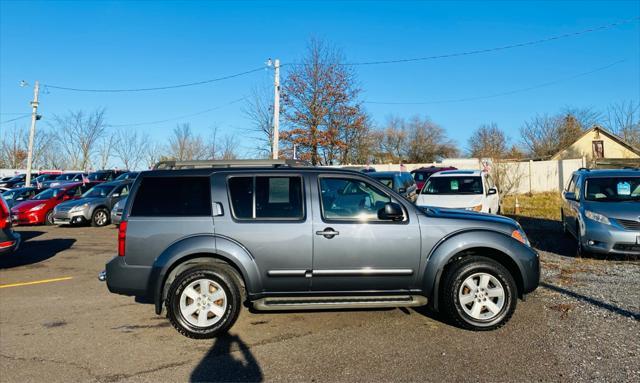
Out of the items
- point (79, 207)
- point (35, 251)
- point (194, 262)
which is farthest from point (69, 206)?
point (194, 262)

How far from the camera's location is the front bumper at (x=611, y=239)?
734 centimetres

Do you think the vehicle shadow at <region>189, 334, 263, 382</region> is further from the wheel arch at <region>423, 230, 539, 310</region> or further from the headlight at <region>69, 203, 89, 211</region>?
the headlight at <region>69, 203, 89, 211</region>

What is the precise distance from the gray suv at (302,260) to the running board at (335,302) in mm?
11

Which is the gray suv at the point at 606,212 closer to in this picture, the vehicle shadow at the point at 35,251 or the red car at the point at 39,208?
the vehicle shadow at the point at 35,251

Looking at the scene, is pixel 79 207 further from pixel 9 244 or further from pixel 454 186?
pixel 454 186

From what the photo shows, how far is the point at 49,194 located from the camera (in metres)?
16.9

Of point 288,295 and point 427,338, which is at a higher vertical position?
point 288,295

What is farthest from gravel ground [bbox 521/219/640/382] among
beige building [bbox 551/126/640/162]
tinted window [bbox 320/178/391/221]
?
beige building [bbox 551/126/640/162]

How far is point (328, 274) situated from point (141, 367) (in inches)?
78.3

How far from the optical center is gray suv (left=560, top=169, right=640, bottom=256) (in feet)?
24.3

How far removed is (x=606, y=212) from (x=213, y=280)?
278 inches

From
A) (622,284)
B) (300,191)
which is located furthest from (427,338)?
(622,284)

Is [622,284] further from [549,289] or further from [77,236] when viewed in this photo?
[77,236]

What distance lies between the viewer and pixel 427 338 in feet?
14.4
